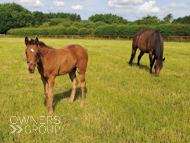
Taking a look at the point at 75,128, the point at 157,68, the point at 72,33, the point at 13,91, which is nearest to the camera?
the point at 75,128

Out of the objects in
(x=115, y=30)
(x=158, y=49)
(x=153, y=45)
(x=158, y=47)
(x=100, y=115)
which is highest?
(x=115, y=30)

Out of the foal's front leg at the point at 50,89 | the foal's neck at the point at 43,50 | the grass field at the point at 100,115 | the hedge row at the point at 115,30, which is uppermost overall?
the hedge row at the point at 115,30

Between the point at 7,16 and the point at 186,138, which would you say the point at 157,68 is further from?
the point at 7,16

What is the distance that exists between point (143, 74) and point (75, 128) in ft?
18.4

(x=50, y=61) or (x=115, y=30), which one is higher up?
(x=115, y=30)

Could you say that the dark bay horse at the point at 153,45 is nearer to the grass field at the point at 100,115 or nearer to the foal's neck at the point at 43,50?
the grass field at the point at 100,115

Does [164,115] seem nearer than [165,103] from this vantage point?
A: Yes

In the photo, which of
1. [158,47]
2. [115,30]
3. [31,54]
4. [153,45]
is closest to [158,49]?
[158,47]

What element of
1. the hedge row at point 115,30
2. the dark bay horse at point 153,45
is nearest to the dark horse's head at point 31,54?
the dark bay horse at point 153,45

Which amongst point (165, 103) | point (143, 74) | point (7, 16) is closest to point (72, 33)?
point (7, 16)

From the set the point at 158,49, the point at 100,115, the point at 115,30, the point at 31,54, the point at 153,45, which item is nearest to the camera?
the point at 31,54

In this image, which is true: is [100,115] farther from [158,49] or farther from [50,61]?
[158,49]

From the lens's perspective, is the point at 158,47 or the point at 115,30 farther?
the point at 115,30

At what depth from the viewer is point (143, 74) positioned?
7719mm
